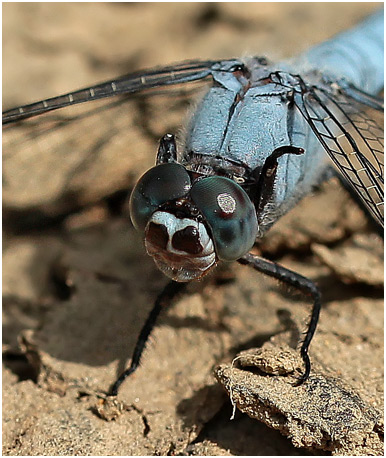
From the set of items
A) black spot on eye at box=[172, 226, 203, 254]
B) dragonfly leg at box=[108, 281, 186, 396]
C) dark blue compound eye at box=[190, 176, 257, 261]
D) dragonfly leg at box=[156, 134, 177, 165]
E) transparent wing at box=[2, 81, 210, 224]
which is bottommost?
dragonfly leg at box=[108, 281, 186, 396]

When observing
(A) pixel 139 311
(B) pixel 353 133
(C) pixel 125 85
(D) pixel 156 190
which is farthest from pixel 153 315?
(B) pixel 353 133

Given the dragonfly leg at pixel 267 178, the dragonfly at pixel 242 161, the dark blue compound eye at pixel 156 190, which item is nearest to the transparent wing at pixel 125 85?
the dragonfly at pixel 242 161

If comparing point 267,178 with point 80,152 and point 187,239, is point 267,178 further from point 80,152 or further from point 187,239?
point 80,152

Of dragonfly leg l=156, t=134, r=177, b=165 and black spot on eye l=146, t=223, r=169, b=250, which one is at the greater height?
dragonfly leg l=156, t=134, r=177, b=165

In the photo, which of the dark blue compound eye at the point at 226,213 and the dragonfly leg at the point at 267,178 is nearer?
the dark blue compound eye at the point at 226,213

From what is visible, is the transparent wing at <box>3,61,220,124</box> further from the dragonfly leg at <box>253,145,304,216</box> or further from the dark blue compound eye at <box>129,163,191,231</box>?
the dark blue compound eye at <box>129,163,191,231</box>

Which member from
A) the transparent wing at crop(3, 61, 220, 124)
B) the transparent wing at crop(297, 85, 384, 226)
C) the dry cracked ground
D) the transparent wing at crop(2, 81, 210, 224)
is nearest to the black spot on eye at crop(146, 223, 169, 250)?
the dry cracked ground

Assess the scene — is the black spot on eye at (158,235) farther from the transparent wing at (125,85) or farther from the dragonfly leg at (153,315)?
the transparent wing at (125,85)

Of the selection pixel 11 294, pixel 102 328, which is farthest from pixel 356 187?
pixel 11 294
